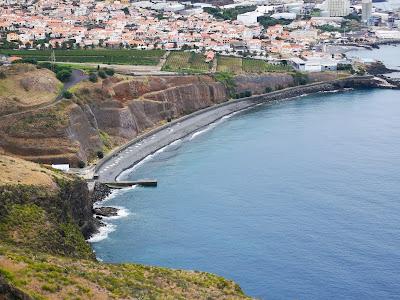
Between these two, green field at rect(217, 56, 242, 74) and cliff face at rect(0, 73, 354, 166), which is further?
green field at rect(217, 56, 242, 74)

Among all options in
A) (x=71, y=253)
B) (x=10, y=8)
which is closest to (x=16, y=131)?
(x=71, y=253)

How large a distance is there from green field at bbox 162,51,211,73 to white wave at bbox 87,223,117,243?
161ft

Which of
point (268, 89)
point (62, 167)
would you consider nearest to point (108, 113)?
point (62, 167)

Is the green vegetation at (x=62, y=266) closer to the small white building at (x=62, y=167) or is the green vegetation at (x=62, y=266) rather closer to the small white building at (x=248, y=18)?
the small white building at (x=62, y=167)

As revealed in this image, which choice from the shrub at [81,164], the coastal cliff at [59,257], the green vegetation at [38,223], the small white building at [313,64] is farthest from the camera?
the small white building at [313,64]

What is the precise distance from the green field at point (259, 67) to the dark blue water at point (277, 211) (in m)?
24.1

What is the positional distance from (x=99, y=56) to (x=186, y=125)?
25.1 m

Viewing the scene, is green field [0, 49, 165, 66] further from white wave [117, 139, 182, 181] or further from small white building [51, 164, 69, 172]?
small white building [51, 164, 69, 172]

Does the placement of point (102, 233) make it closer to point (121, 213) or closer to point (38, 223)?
point (121, 213)

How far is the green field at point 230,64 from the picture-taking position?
11103 centimetres

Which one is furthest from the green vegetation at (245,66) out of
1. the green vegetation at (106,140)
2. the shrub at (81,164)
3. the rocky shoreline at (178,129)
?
the shrub at (81,164)

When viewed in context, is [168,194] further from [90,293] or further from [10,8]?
[10,8]

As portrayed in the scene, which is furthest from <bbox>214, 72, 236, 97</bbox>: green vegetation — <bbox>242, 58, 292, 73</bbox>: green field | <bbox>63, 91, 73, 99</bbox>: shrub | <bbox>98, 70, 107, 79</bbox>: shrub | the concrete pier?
the concrete pier

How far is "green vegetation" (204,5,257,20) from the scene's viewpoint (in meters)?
164
